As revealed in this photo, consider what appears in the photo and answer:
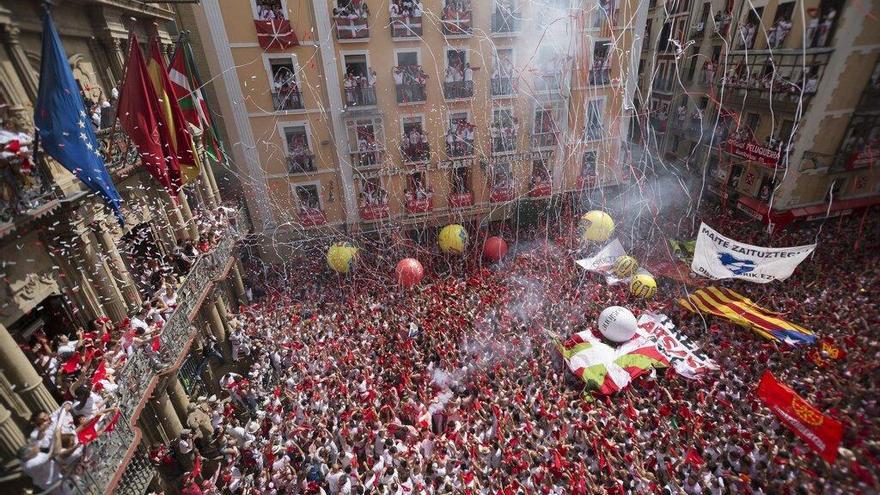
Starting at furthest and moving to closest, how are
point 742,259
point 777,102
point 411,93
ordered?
point 411,93 → point 777,102 → point 742,259

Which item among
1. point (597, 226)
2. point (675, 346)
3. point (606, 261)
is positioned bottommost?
point (675, 346)

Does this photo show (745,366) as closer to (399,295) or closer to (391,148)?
(399,295)

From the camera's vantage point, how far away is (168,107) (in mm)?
9359

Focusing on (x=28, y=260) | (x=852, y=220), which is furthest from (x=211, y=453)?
(x=852, y=220)

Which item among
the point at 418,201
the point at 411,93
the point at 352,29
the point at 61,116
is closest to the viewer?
the point at 61,116

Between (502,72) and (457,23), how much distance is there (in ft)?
8.84

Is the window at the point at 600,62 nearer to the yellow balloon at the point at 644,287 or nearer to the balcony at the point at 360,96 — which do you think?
the yellow balloon at the point at 644,287

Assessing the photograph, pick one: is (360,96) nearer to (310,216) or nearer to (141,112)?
(310,216)

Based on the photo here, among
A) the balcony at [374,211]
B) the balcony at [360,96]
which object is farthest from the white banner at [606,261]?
the balcony at [360,96]

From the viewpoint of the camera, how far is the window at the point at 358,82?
16.1 m

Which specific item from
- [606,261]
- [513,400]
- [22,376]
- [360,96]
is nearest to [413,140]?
[360,96]

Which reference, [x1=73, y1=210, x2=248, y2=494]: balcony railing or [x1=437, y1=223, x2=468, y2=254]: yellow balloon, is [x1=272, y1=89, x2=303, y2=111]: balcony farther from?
[x1=437, y1=223, x2=468, y2=254]: yellow balloon

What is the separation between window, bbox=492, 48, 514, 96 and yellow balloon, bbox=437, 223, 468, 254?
621cm

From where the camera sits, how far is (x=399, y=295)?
1477 cm
